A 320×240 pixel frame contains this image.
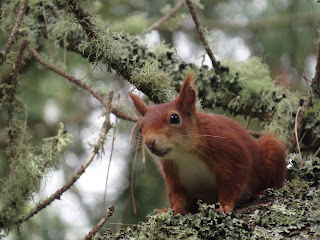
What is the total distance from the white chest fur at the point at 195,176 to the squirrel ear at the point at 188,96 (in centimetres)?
24

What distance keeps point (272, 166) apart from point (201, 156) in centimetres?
41

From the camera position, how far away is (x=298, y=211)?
1.92 m

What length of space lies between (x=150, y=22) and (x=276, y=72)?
50.3 inches

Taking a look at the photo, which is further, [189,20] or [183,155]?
[189,20]

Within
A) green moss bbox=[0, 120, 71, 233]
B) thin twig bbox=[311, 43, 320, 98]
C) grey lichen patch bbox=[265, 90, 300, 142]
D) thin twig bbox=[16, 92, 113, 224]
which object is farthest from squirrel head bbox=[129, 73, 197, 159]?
grey lichen patch bbox=[265, 90, 300, 142]

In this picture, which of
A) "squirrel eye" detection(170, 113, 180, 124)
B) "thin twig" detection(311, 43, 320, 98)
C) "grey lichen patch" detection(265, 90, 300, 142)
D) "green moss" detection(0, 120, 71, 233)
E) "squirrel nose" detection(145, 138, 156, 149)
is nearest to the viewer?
"squirrel nose" detection(145, 138, 156, 149)

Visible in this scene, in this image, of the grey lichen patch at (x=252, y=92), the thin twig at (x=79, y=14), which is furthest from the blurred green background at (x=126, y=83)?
Result: the thin twig at (x=79, y=14)

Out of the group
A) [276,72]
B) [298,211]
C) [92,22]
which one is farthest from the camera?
[276,72]

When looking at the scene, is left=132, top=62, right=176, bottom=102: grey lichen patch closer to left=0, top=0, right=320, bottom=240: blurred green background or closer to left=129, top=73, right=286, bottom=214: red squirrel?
left=129, top=73, right=286, bottom=214: red squirrel

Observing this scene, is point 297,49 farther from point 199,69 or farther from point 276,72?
point 199,69

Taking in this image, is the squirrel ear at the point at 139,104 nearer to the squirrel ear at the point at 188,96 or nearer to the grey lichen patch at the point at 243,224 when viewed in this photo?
the squirrel ear at the point at 188,96

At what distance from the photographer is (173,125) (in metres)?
2.41

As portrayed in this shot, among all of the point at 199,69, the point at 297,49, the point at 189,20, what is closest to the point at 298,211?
the point at 199,69

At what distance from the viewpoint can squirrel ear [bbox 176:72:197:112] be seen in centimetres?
241
